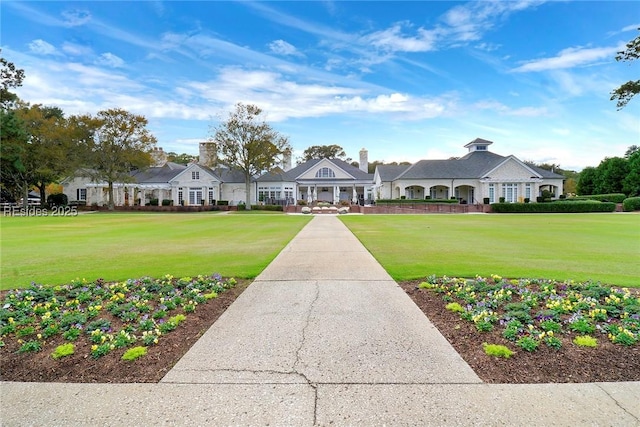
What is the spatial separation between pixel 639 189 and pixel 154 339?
222ft

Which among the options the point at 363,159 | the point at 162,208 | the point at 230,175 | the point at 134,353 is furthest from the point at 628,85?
the point at 230,175

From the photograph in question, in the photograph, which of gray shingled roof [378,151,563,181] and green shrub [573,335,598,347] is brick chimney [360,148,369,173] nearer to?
gray shingled roof [378,151,563,181]

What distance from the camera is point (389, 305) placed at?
5.45 meters

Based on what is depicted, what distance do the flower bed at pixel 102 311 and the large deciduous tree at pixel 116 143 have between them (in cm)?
4215

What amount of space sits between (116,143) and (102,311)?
1793 inches

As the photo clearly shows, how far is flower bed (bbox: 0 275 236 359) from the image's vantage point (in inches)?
162

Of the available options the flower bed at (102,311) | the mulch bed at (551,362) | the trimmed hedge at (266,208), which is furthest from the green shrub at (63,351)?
the trimmed hedge at (266,208)

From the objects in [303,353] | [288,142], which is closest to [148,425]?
[303,353]

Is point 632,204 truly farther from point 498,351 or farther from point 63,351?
point 63,351

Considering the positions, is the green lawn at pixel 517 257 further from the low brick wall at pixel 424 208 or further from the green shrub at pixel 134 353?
the low brick wall at pixel 424 208

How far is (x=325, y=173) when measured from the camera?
49781 mm

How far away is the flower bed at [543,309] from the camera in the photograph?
4081mm

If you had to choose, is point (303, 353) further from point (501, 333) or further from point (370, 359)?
point (501, 333)

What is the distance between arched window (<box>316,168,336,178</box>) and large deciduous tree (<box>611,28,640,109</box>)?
38.0 m
